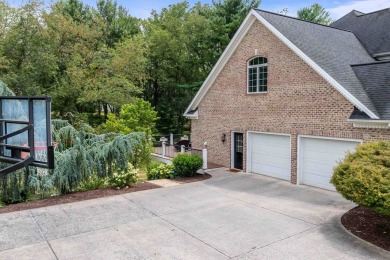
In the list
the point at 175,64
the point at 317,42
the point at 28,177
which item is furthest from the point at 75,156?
the point at 175,64

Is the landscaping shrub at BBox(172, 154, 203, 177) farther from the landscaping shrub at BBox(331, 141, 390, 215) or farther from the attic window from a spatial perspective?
the landscaping shrub at BBox(331, 141, 390, 215)

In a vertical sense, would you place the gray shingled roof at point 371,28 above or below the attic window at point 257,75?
above

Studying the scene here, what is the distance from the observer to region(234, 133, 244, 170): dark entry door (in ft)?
48.9

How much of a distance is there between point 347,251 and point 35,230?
7219 millimetres

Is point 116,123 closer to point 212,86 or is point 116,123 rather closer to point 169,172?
point 169,172

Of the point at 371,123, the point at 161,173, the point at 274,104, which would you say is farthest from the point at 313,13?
the point at 161,173

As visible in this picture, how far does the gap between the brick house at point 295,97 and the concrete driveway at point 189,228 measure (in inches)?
87.9

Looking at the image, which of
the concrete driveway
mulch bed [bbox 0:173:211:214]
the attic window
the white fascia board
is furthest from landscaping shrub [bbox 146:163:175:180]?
the attic window

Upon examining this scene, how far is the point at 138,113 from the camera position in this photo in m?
16.2

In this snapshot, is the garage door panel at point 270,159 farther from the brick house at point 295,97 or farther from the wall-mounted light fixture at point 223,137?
the wall-mounted light fixture at point 223,137

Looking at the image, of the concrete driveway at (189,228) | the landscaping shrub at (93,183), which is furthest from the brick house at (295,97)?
the landscaping shrub at (93,183)

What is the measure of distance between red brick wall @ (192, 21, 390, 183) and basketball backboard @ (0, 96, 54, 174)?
9594 mm

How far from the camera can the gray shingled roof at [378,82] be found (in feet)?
32.8

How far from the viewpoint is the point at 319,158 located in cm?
1159
